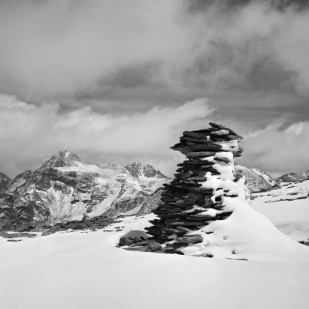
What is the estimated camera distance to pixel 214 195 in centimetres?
1712

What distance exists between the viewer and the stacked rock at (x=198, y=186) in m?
16.6

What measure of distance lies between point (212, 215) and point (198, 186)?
6.25ft

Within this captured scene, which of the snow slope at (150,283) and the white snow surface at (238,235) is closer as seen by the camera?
the snow slope at (150,283)

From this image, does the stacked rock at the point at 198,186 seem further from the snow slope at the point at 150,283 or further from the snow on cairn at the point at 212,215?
the snow slope at the point at 150,283

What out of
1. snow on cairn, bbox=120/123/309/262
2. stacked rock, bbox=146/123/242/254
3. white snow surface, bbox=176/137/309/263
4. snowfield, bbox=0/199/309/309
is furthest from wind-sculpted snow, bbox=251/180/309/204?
snowfield, bbox=0/199/309/309

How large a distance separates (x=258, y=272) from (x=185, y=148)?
34.0 feet

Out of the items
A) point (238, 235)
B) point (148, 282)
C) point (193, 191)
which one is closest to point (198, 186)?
point (193, 191)

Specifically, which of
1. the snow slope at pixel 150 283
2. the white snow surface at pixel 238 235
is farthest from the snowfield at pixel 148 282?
the white snow surface at pixel 238 235

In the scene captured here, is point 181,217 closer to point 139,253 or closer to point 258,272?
point 139,253

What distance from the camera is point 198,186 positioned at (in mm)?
17469

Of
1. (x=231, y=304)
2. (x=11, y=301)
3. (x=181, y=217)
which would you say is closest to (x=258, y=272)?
(x=231, y=304)

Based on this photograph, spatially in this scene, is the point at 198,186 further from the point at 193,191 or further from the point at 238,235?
the point at 238,235

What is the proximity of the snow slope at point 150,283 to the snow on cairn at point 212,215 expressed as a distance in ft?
9.38

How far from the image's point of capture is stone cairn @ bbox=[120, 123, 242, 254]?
655 inches
